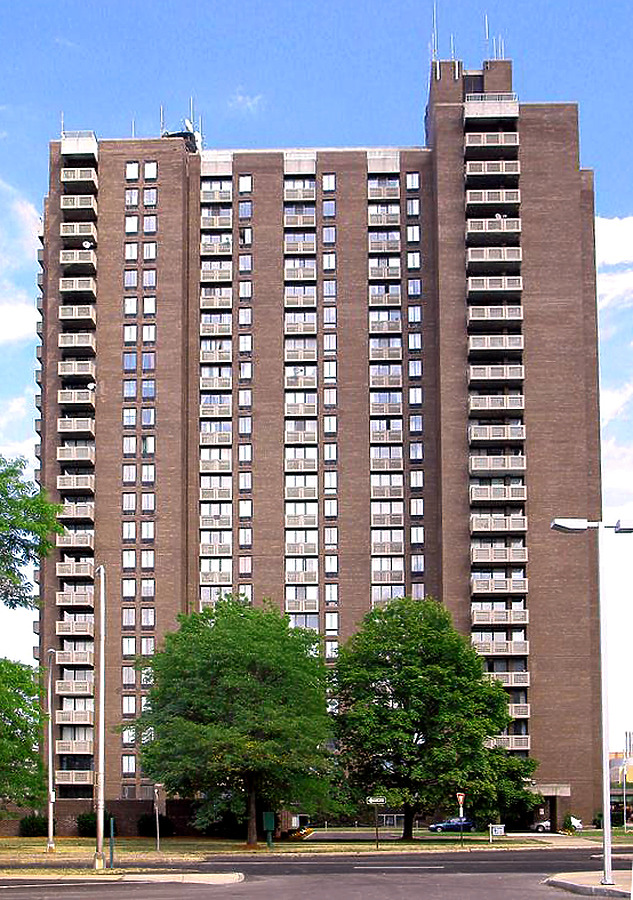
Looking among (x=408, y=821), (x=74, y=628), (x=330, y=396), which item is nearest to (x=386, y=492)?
(x=330, y=396)

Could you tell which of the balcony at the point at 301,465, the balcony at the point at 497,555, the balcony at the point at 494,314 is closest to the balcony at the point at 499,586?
the balcony at the point at 497,555

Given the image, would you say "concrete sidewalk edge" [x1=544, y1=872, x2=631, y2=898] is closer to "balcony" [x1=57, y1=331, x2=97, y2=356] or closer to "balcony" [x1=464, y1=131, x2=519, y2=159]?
"balcony" [x1=57, y1=331, x2=97, y2=356]

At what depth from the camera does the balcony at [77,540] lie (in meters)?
103

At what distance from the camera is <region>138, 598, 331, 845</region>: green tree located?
7012 cm

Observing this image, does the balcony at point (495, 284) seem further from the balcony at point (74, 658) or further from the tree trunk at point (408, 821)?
the tree trunk at point (408, 821)

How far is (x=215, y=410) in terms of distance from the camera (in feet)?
352

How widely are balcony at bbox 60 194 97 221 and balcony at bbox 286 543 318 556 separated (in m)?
29.0

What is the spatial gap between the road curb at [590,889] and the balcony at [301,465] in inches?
2642

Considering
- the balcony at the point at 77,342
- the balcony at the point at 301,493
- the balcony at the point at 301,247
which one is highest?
the balcony at the point at 301,247

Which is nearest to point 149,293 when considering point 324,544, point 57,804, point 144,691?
point 324,544

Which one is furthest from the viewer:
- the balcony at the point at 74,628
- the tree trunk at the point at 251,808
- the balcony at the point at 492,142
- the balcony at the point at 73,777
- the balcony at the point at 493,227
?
the balcony at the point at 492,142

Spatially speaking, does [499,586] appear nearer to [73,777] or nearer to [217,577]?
[217,577]

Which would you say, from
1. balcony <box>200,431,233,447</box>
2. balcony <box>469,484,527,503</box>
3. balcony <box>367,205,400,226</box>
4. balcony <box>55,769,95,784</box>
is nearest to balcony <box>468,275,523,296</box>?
balcony <box>367,205,400,226</box>

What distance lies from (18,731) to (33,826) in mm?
37083
